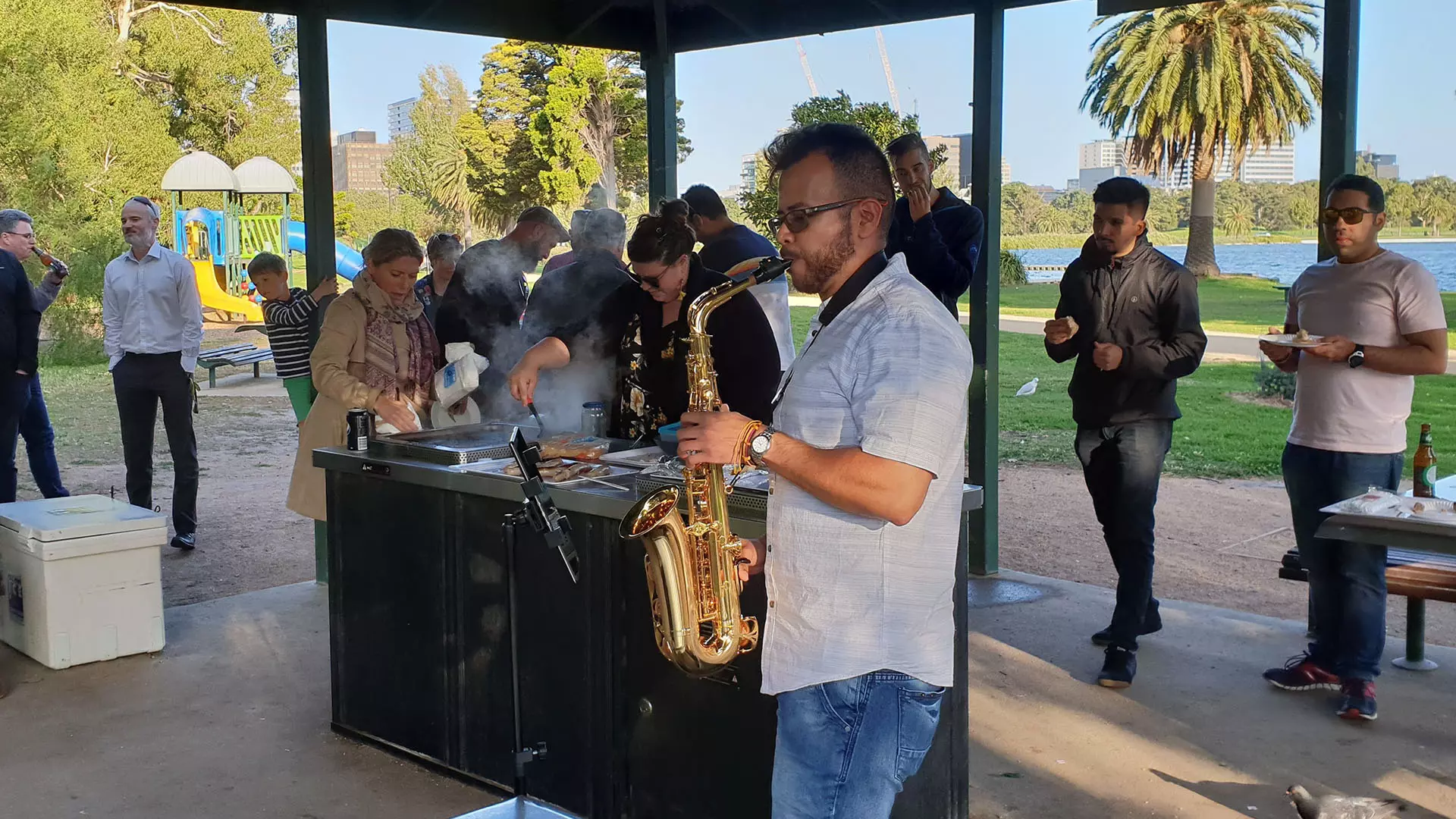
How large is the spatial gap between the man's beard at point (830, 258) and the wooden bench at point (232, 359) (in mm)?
15116

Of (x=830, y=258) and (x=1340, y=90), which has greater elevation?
(x=1340, y=90)

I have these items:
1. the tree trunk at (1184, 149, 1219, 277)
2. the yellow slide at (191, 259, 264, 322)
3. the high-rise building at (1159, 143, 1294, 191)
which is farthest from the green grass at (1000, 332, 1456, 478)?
the yellow slide at (191, 259, 264, 322)

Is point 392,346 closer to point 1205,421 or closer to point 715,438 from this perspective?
point 715,438

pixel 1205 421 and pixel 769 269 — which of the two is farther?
pixel 1205 421

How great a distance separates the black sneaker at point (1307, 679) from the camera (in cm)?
478

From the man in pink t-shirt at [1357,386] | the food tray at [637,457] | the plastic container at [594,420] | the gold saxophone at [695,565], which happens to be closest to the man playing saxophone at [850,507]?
the gold saxophone at [695,565]

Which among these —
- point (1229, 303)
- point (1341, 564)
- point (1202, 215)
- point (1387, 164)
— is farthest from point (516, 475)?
point (1229, 303)

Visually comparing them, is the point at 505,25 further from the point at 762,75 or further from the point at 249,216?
the point at 762,75

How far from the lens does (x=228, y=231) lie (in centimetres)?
2561

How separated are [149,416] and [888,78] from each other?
2206 centimetres

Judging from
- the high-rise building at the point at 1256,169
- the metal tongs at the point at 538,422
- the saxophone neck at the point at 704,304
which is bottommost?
the metal tongs at the point at 538,422

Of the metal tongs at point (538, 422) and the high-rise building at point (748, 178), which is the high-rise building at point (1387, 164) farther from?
the metal tongs at point (538, 422)

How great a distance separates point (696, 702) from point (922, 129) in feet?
75.6

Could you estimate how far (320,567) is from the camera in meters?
6.70
